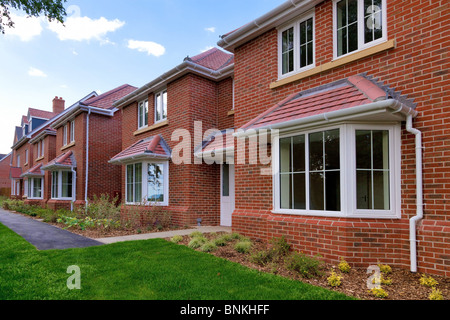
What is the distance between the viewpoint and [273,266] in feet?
16.6

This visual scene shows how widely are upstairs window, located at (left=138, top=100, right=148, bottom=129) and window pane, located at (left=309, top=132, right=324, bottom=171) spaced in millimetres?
8990

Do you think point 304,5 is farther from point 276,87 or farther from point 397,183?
point 397,183

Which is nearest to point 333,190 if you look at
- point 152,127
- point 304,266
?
point 304,266

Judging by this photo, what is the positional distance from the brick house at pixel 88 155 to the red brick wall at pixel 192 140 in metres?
6.58

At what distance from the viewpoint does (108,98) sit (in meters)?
17.0

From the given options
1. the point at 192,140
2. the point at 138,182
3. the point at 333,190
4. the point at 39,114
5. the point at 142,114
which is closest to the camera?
the point at 333,190

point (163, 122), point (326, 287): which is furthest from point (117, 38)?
point (326, 287)

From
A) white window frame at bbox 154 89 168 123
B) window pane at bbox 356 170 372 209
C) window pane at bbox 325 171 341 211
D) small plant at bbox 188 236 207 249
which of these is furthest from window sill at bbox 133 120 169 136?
window pane at bbox 356 170 372 209

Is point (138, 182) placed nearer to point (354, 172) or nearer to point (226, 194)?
point (226, 194)

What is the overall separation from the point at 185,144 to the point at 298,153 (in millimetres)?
5511

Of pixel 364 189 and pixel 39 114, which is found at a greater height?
pixel 39 114

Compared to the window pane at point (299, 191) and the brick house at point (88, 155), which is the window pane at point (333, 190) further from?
the brick house at point (88, 155)

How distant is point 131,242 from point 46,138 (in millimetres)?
18394

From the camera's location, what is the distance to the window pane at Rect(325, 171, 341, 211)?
17.7 feet
